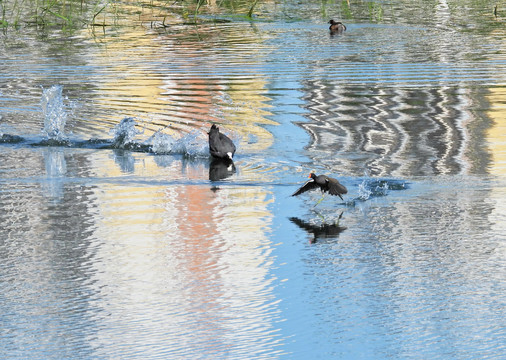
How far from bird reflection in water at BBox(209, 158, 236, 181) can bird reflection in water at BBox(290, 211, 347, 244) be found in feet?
5.83

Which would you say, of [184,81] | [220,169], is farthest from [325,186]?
[184,81]

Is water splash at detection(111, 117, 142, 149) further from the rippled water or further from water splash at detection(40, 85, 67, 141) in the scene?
water splash at detection(40, 85, 67, 141)

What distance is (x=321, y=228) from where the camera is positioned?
881cm

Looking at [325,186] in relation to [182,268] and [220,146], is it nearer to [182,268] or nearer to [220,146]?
[182,268]

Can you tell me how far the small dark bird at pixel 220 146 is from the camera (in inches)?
438

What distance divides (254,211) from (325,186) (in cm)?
61

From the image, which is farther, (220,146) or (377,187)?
(220,146)

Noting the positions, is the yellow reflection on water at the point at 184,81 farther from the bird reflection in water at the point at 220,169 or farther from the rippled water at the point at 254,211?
the bird reflection in water at the point at 220,169

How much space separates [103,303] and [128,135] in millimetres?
5342

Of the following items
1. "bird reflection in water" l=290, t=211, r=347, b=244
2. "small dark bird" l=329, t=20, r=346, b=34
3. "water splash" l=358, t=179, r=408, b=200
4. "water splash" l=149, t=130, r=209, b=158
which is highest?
"small dark bird" l=329, t=20, r=346, b=34

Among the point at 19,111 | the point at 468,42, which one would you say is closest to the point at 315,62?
the point at 468,42

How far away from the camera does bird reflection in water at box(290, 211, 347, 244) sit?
8.59 meters

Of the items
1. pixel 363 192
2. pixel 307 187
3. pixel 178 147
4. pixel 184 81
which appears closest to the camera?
pixel 307 187

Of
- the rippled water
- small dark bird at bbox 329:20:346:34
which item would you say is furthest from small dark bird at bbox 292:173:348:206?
small dark bird at bbox 329:20:346:34
